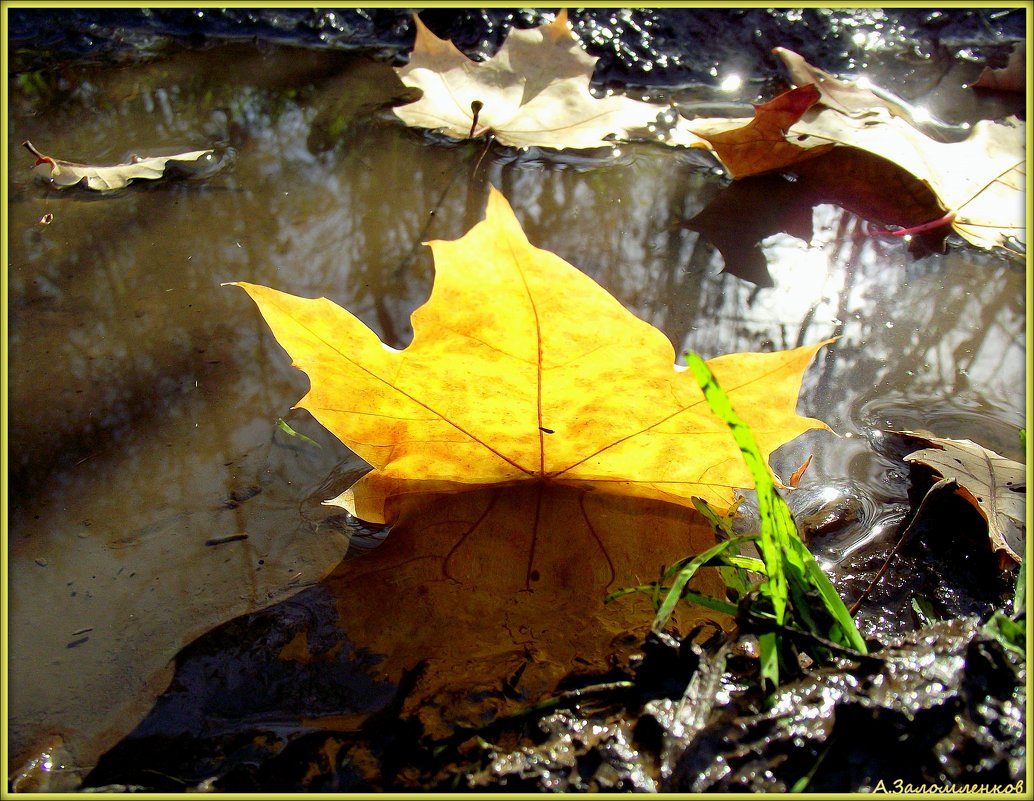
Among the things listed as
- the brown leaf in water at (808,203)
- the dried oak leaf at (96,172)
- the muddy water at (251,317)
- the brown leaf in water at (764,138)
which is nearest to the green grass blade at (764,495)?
the muddy water at (251,317)

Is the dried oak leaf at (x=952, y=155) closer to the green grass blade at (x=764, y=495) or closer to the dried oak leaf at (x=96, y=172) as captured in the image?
the green grass blade at (x=764, y=495)

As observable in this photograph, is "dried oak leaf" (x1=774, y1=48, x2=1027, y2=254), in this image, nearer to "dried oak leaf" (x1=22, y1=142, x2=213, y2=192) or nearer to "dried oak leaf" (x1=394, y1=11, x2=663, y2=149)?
"dried oak leaf" (x1=394, y1=11, x2=663, y2=149)

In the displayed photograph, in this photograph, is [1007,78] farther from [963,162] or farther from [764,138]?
[764,138]

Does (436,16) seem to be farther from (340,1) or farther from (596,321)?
(596,321)

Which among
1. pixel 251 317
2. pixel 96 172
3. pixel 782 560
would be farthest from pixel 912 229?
pixel 96 172

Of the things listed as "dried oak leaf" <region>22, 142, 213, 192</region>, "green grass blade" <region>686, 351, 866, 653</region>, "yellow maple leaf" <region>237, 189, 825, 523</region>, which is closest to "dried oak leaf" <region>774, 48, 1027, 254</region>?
"yellow maple leaf" <region>237, 189, 825, 523</region>
